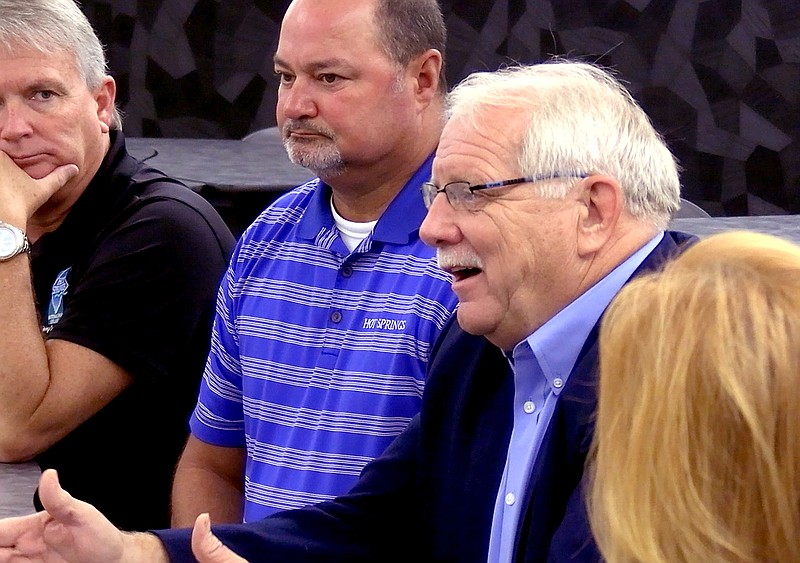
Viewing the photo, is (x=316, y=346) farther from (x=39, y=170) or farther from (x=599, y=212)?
(x=39, y=170)

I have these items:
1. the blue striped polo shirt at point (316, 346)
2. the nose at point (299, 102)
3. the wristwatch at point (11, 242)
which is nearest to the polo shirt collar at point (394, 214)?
the blue striped polo shirt at point (316, 346)

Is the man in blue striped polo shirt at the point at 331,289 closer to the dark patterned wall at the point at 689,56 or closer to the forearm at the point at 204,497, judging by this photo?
the forearm at the point at 204,497

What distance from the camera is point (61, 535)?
1458 mm

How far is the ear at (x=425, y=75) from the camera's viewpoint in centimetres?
203

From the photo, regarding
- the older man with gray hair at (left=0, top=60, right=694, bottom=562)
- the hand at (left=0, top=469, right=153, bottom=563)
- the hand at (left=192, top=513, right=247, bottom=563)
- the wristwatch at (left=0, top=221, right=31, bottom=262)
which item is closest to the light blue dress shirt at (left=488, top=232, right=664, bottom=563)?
the older man with gray hair at (left=0, top=60, right=694, bottom=562)

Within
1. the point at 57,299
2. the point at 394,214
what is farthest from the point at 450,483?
the point at 57,299

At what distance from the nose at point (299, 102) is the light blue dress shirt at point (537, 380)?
0.71 metres

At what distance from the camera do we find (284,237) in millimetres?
2002

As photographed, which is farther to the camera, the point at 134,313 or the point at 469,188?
the point at 134,313

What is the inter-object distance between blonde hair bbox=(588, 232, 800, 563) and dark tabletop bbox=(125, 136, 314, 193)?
2.38 meters

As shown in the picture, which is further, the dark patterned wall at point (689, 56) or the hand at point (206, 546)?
the dark patterned wall at point (689, 56)

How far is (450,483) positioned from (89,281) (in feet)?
2.75

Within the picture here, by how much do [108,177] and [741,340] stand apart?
1.56 m

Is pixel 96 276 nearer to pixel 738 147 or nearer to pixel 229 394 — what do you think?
pixel 229 394
